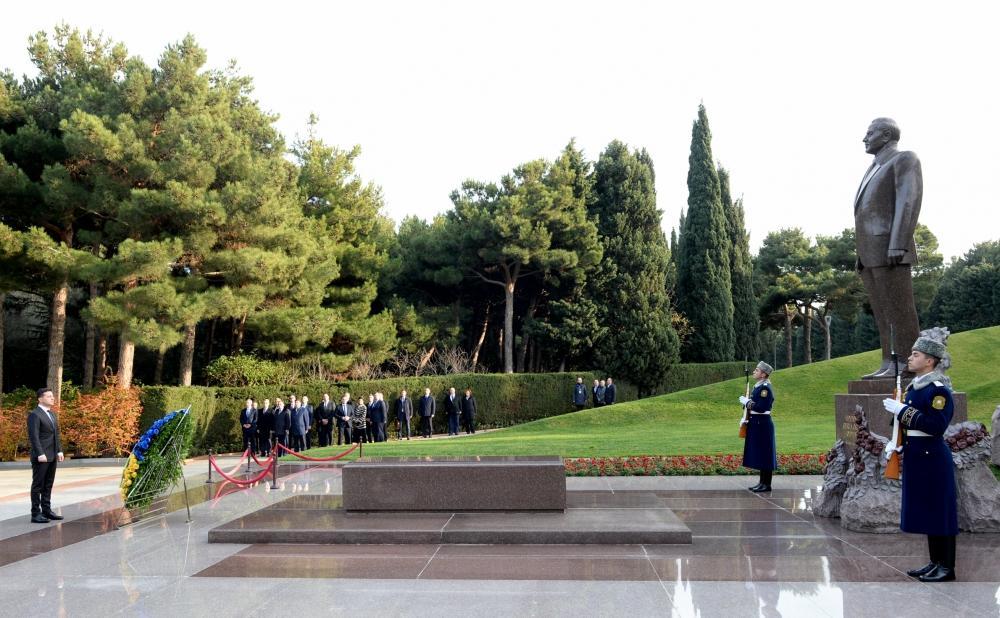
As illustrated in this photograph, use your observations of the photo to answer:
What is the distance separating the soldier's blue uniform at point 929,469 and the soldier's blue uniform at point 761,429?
4.70 metres

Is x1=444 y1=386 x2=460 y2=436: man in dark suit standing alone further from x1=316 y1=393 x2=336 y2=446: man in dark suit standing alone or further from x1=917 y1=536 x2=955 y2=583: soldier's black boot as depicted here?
x1=917 y1=536 x2=955 y2=583: soldier's black boot

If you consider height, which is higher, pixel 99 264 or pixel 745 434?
pixel 99 264

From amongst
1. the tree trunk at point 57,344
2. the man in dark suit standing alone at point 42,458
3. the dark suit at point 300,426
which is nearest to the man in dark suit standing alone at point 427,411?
the dark suit at point 300,426

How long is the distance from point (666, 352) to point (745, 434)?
1052 inches

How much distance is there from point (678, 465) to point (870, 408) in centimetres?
527

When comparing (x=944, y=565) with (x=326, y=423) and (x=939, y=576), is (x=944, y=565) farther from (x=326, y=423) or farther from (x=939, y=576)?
(x=326, y=423)

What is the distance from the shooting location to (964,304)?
54.3m

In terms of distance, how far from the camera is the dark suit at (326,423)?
23609mm

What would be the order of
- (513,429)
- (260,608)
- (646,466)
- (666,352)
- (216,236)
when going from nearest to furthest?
(260,608) → (646,466) → (216,236) → (513,429) → (666,352)

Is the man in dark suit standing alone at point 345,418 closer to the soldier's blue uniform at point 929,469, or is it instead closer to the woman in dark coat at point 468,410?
the woman in dark coat at point 468,410

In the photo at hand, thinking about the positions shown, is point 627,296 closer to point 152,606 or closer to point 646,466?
point 646,466

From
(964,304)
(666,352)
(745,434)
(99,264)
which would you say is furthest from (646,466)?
(964,304)

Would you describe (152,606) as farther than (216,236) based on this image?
No

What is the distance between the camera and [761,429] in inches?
441
